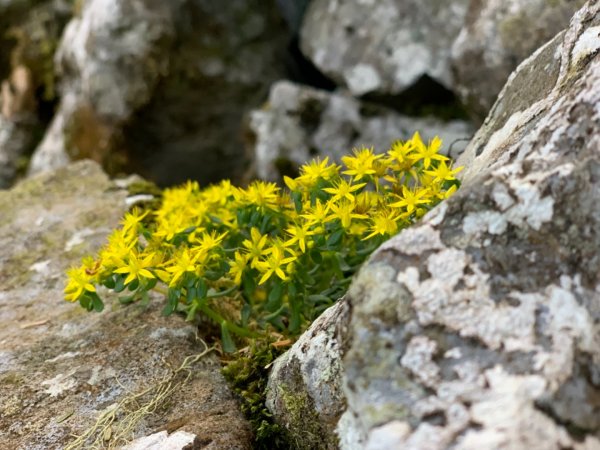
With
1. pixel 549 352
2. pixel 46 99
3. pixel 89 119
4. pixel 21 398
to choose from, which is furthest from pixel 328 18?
pixel 549 352

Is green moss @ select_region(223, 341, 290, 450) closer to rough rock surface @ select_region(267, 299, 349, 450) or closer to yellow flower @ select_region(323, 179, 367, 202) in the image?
rough rock surface @ select_region(267, 299, 349, 450)

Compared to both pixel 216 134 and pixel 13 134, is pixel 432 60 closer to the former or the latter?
pixel 216 134

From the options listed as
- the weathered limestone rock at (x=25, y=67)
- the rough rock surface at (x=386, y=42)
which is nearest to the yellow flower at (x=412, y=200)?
the rough rock surface at (x=386, y=42)

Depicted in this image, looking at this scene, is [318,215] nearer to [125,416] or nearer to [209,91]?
[125,416]

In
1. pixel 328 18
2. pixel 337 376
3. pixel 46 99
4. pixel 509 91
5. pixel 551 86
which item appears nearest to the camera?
pixel 337 376

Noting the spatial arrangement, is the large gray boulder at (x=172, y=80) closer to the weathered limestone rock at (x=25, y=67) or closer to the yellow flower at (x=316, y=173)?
the weathered limestone rock at (x=25, y=67)

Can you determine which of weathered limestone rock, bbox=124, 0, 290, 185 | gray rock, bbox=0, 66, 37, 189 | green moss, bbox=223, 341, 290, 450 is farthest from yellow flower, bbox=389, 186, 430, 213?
gray rock, bbox=0, 66, 37, 189
